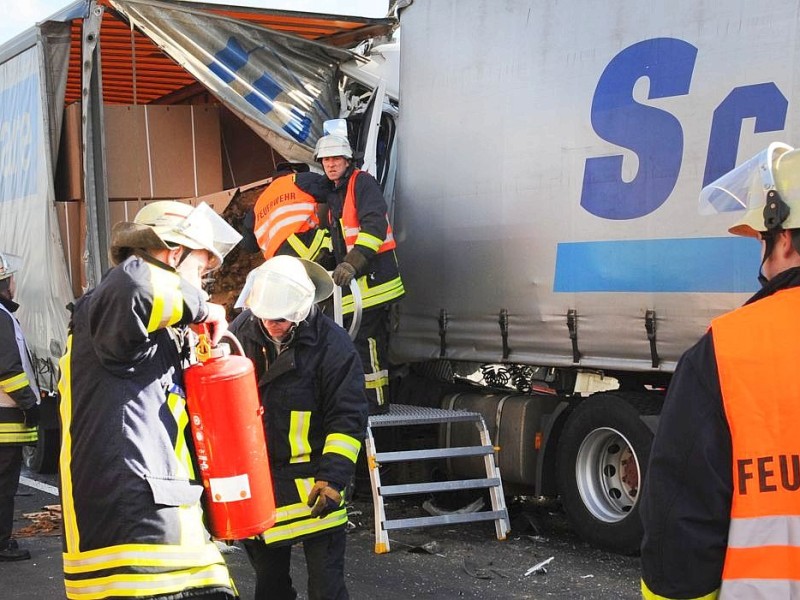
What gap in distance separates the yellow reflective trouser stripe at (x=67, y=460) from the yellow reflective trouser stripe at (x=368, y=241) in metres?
4.16

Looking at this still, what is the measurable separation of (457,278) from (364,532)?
169cm

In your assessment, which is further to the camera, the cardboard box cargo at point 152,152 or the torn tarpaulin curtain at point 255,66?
the cardboard box cargo at point 152,152

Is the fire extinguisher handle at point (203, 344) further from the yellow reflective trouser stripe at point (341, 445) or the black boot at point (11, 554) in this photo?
the black boot at point (11, 554)

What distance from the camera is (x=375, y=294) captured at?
24.0 feet

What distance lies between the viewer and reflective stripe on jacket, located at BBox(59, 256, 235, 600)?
291cm

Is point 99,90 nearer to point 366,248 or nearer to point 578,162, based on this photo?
point 366,248

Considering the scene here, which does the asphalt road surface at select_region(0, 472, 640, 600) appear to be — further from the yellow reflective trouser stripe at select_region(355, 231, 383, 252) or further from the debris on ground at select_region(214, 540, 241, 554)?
the yellow reflective trouser stripe at select_region(355, 231, 383, 252)

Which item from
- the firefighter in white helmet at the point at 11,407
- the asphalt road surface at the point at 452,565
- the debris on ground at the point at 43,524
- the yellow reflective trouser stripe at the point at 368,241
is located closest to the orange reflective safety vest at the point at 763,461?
the asphalt road surface at the point at 452,565

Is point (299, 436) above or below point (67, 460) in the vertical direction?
below

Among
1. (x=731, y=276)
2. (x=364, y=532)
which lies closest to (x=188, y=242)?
(x=731, y=276)

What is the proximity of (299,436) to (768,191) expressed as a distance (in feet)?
7.82

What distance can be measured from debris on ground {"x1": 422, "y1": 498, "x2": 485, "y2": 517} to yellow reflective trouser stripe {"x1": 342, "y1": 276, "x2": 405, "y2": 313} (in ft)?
4.39

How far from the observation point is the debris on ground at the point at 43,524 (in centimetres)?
733

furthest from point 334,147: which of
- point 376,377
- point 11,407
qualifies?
point 11,407
